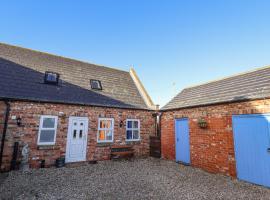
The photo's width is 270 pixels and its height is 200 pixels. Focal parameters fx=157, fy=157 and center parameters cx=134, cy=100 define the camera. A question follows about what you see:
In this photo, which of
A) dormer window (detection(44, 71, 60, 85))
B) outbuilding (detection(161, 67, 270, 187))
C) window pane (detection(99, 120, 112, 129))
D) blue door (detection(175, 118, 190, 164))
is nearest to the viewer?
outbuilding (detection(161, 67, 270, 187))

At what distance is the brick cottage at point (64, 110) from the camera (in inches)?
306

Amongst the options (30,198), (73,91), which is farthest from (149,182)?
(73,91)

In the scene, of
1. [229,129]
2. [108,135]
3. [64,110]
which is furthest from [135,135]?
[229,129]

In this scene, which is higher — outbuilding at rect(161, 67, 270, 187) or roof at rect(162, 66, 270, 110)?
roof at rect(162, 66, 270, 110)

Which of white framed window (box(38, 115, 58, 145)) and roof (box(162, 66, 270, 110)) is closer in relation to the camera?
roof (box(162, 66, 270, 110))

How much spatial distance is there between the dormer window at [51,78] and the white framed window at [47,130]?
2.48 m

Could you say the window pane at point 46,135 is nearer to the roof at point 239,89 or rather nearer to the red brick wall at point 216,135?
the roof at point 239,89

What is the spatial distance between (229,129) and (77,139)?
7897 millimetres

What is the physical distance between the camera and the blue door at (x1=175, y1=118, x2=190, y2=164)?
9.02 m

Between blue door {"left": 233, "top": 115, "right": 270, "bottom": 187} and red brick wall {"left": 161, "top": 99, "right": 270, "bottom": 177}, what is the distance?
0.25m

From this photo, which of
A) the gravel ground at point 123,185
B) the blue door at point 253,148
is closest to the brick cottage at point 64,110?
the gravel ground at point 123,185

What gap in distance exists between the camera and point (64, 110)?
884 cm

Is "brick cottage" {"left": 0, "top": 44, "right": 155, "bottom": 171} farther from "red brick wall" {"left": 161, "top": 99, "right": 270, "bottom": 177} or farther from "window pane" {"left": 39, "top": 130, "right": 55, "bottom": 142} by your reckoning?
"red brick wall" {"left": 161, "top": 99, "right": 270, "bottom": 177}

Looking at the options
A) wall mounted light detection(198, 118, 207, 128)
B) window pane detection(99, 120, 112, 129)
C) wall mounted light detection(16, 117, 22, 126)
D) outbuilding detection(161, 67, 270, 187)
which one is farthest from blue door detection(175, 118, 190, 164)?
wall mounted light detection(16, 117, 22, 126)
